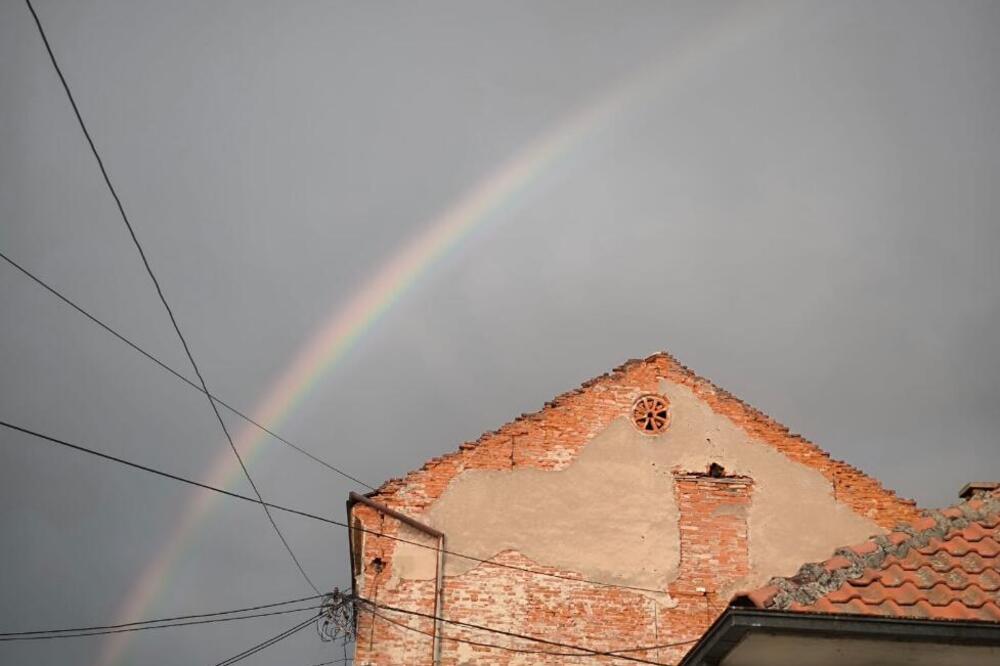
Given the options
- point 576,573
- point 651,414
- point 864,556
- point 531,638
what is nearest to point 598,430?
point 651,414

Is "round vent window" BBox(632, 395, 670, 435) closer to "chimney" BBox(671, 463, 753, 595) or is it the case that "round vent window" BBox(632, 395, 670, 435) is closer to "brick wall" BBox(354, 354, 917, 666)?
"brick wall" BBox(354, 354, 917, 666)

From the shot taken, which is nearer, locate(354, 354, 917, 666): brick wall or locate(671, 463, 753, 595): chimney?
locate(354, 354, 917, 666): brick wall

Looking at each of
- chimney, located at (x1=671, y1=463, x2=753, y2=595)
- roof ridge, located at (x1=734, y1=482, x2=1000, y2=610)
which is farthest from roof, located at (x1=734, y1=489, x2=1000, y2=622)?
chimney, located at (x1=671, y1=463, x2=753, y2=595)

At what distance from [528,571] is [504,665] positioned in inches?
60.0

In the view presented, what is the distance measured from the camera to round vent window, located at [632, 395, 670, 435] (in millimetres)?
18469

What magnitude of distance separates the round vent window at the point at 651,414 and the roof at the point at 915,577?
7.78 m

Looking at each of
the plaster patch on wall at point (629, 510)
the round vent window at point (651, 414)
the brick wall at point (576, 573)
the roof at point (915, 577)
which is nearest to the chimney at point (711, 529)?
the brick wall at point (576, 573)

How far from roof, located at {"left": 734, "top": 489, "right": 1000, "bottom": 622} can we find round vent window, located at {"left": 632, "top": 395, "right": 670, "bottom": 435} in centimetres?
778

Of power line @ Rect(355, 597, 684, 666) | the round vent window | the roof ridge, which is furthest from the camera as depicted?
the round vent window

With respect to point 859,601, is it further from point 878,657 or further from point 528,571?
point 528,571

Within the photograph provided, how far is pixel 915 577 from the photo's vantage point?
9852mm

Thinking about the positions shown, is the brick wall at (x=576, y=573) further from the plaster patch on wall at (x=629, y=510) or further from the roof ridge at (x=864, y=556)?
the roof ridge at (x=864, y=556)

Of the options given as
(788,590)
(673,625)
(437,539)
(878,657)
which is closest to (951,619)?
(878,657)

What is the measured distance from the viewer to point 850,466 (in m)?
18.2
